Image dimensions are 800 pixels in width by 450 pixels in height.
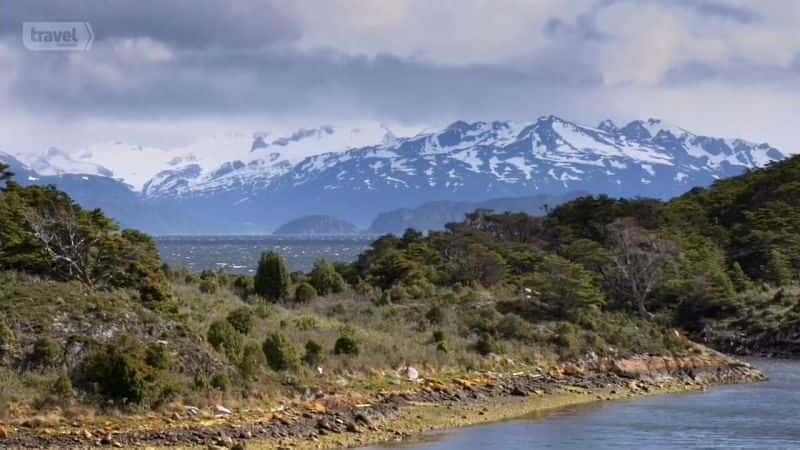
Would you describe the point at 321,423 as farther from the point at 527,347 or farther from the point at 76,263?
the point at 527,347

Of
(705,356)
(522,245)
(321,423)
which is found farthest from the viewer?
(522,245)

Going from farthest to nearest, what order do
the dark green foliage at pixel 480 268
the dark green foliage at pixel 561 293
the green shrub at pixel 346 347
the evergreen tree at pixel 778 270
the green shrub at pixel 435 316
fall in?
1. the evergreen tree at pixel 778 270
2. the dark green foliage at pixel 480 268
3. the dark green foliage at pixel 561 293
4. the green shrub at pixel 435 316
5. the green shrub at pixel 346 347

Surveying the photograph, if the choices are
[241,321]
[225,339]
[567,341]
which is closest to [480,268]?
[567,341]

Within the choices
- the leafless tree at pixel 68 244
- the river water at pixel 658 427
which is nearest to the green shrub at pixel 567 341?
the river water at pixel 658 427

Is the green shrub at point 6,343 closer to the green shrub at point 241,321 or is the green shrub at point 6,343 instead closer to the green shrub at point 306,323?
the green shrub at point 241,321

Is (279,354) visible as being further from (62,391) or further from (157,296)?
(62,391)

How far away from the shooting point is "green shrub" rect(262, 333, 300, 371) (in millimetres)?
42344

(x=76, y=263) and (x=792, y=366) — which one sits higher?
(x=76, y=263)

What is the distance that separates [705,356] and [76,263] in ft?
99.6

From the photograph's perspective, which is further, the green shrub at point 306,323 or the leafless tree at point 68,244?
the green shrub at point 306,323

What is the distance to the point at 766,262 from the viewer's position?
8888cm

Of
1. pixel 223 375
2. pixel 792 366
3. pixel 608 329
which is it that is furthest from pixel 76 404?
pixel 792 366

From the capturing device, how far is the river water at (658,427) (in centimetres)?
3831

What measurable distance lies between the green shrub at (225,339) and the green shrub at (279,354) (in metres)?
1.04
